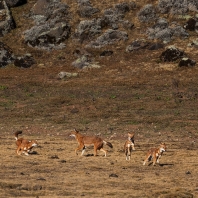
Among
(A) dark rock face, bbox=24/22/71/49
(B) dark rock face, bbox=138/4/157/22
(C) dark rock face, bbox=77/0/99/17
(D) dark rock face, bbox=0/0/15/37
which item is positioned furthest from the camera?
(C) dark rock face, bbox=77/0/99/17

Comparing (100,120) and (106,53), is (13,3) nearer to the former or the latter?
(106,53)

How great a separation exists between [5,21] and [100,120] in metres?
34.4

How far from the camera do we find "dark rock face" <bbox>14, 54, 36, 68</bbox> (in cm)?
6072

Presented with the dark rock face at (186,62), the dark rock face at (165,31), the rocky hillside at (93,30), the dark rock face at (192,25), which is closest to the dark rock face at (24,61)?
the rocky hillside at (93,30)

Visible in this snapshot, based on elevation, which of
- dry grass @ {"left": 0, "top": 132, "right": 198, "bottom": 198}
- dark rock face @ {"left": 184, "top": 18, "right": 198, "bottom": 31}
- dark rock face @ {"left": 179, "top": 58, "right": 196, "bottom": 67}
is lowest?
dry grass @ {"left": 0, "top": 132, "right": 198, "bottom": 198}

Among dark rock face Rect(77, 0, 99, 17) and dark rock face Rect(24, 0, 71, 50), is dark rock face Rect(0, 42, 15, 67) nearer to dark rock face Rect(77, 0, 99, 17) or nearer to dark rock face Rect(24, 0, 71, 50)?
dark rock face Rect(24, 0, 71, 50)

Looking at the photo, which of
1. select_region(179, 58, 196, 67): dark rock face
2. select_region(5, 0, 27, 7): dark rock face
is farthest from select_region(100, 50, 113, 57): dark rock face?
select_region(5, 0, 27, 7): dark rock face

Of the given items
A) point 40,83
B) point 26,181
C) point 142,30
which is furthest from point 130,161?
point 142,30

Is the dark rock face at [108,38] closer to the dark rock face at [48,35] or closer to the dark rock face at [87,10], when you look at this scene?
the dark rock face at [48,35]

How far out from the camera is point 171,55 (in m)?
57.8

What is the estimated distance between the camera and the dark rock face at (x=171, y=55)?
5765cm

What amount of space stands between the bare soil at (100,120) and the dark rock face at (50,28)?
1.32 m

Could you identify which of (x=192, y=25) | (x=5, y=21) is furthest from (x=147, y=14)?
(x=5, y=21)

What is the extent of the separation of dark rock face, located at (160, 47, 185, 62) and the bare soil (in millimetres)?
805
